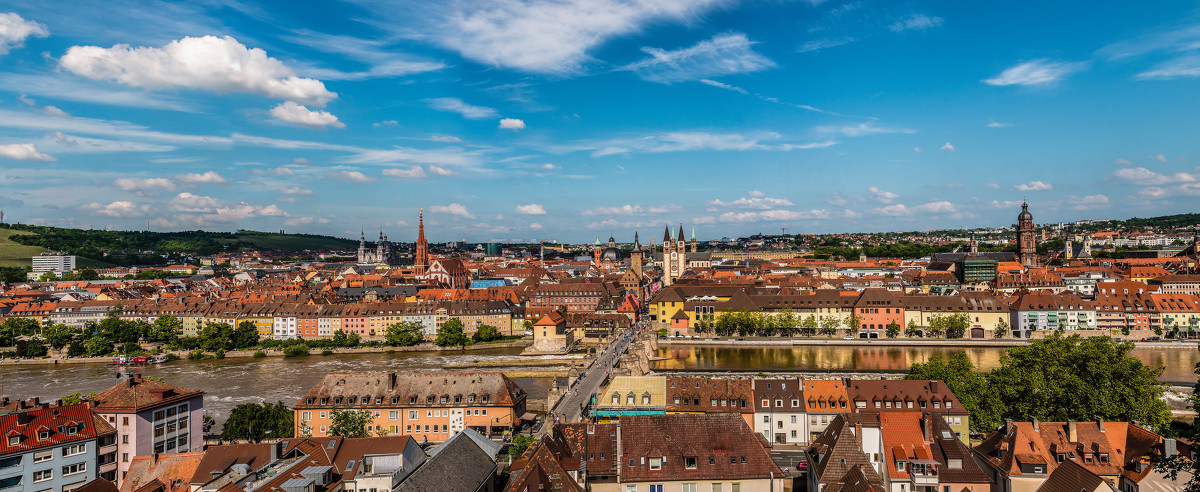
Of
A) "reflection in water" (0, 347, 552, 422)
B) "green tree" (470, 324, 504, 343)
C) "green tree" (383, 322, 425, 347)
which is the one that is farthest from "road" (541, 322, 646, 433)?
"green tree" (383, 322, 425, 347)

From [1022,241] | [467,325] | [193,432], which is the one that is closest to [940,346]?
[467,325]

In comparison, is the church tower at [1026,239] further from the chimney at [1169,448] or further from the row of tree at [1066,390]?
the chimney at [1169,448]

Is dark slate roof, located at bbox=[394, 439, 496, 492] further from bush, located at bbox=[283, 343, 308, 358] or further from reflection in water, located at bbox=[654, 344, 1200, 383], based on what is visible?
bush, located at bbox=[283, 343, 308, 358]

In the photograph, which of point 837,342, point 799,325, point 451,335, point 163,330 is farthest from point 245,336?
point 837,342

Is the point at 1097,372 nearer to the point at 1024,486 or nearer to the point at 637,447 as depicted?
the point at 1024,486

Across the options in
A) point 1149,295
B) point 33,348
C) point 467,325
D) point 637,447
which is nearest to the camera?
point 637,447

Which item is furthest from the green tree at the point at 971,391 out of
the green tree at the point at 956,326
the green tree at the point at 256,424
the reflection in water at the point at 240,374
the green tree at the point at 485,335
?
the green tree at the point at 485,335
